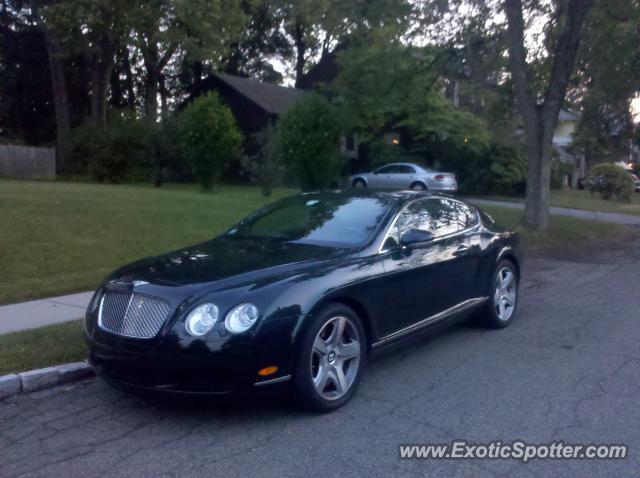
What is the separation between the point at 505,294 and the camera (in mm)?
7809

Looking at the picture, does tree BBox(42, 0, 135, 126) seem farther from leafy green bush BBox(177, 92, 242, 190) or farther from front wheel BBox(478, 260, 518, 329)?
front wheel BBox(478, 260, 518, 329)

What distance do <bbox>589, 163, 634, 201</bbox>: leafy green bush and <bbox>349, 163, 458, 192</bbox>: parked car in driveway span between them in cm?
587

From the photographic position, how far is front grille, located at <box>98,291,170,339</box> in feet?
16.0

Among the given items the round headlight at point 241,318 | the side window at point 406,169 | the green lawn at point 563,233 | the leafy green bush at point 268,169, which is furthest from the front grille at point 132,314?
the side window at point 406,169

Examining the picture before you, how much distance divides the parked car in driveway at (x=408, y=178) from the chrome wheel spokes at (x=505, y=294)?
17890mm

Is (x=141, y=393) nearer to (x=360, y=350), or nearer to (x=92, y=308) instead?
(x=92, y=308)

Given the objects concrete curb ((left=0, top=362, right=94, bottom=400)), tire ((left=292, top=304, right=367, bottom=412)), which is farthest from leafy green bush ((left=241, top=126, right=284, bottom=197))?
tire ((left=292, top=304, right=367, bottom=412))

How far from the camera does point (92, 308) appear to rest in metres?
5.46

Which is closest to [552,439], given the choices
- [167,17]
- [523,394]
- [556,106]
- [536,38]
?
[523,394]

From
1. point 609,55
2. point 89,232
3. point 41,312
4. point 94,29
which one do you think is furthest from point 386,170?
point 41,312

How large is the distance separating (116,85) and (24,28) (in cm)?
646

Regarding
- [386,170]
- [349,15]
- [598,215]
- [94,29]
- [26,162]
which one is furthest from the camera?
[386,170]

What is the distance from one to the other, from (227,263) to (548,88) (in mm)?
11949

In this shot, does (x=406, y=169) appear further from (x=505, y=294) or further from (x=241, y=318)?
(x=241, y=318)
